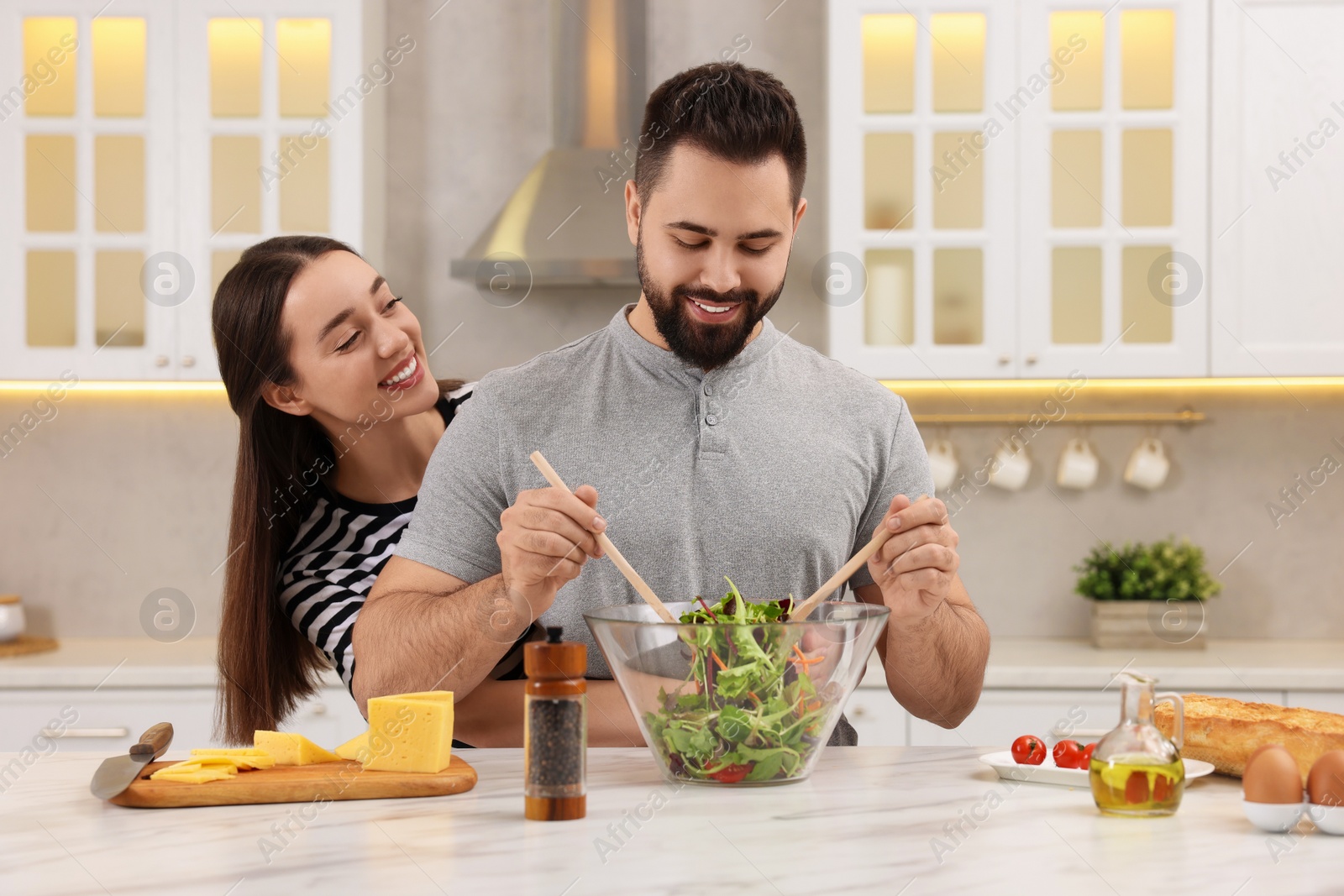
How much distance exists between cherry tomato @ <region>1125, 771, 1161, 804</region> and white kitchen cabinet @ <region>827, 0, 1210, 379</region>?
1882 millimetres

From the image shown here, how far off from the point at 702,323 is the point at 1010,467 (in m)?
1.94

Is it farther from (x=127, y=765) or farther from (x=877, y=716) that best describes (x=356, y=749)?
(x=877, y=716)

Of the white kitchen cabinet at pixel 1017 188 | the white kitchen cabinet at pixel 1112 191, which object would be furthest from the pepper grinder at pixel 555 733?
the white kitchen cabinet at pixel 1112 191

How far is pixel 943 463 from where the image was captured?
10.2 ft

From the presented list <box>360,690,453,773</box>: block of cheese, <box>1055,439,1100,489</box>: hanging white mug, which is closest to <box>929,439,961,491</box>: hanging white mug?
<box>1055,439,1100,489</box>: hanging white mug

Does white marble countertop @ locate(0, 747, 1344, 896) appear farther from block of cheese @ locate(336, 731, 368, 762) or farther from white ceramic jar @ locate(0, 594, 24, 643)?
white ceramic jar @ locate(0, 594, 24, 643)

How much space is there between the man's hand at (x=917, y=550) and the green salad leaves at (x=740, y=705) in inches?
5.8

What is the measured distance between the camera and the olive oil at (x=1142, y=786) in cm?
100

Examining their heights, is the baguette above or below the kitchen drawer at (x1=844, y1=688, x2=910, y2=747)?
above

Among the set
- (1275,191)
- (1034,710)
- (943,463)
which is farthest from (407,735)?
(1275,191)

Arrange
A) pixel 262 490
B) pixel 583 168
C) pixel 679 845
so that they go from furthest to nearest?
pixel 583 168 → pixel 262 490 → pixel 679 845

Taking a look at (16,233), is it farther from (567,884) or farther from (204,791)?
(567,884)

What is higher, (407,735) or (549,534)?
(549,534)

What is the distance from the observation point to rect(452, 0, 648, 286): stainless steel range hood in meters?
2.90
